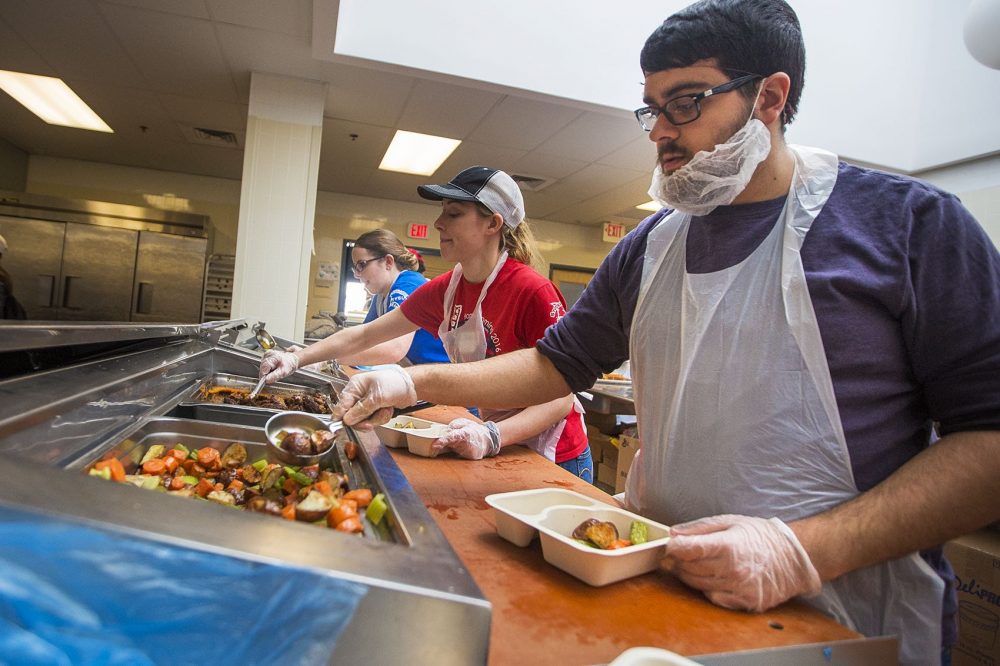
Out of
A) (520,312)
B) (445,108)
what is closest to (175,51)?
(445,108)

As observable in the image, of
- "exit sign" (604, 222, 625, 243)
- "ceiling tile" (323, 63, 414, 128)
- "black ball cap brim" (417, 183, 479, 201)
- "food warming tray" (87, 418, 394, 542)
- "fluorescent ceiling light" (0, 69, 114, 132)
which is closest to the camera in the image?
"food warming tray" (87, 418, 394, 542)

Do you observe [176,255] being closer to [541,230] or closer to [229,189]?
[229,189]

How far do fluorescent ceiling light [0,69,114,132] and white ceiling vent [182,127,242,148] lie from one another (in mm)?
884

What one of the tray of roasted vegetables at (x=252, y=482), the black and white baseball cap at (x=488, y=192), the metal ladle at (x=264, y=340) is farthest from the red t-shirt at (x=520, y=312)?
the metal ladle at (x=264, y=340)

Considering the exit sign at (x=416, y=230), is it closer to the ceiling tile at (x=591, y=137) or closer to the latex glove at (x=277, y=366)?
the ceiling tile at (x=591, y=137)

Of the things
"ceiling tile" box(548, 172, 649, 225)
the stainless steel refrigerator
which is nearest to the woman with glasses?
"ceiling tile" box(548, 172, 649, 225)

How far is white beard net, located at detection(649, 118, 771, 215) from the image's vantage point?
121 cm

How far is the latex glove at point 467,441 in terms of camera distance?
164 centimetres

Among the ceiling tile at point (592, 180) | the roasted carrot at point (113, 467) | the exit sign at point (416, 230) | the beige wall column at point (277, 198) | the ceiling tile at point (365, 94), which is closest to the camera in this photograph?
the roasted carrot at point (113, 467)

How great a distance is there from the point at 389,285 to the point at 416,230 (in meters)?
5.61

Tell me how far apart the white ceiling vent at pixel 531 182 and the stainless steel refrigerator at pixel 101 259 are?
4352 millimetres

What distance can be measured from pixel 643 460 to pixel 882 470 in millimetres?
476

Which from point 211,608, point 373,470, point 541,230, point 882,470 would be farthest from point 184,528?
point 541,230

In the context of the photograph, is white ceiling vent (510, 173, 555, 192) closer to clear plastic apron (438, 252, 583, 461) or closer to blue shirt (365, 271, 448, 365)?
blue shirt (365, 271, 448, 365)
